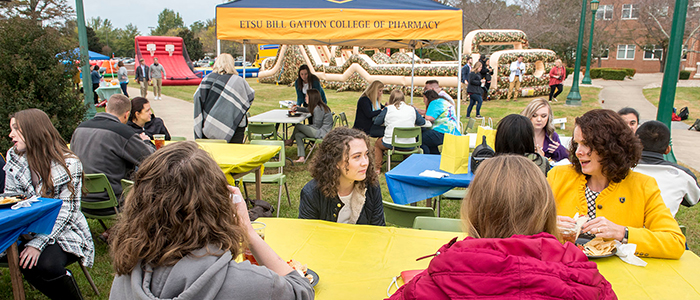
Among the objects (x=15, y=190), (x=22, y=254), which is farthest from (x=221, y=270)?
(x=15, y=190)

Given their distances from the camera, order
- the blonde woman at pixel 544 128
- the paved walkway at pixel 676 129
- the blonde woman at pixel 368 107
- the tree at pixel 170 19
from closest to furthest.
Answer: the blonde woman at pixel 544 128
the blonde woman at pixel 368 107
the paved walkway at pixel 676 129
the tree at pixel 170 19

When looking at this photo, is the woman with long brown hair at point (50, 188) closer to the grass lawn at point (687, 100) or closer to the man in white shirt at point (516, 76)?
the grass lawn at point (687, 100)

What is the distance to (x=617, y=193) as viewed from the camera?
228 centimetres

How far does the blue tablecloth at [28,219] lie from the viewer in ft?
7.97

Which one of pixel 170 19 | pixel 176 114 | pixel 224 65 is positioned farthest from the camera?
pixel 170 19

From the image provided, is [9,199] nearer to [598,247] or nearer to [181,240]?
[181,240]

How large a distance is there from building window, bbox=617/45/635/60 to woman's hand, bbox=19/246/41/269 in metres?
45.3

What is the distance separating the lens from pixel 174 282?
1167 millimetres

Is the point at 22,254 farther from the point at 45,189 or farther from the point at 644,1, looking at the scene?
the point at 644,1

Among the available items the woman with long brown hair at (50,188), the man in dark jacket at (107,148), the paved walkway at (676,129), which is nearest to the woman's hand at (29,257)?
the woman with long brown hair at (50,188)

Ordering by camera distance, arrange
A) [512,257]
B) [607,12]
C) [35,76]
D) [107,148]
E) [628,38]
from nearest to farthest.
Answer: [512,257] → [107,148] → [35,76] → [628,38] → [607,12]

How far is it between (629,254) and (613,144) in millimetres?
543

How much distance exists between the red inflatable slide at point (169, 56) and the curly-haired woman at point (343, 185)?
2338 cm

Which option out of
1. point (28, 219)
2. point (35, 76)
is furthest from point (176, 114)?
point (28, 219)
